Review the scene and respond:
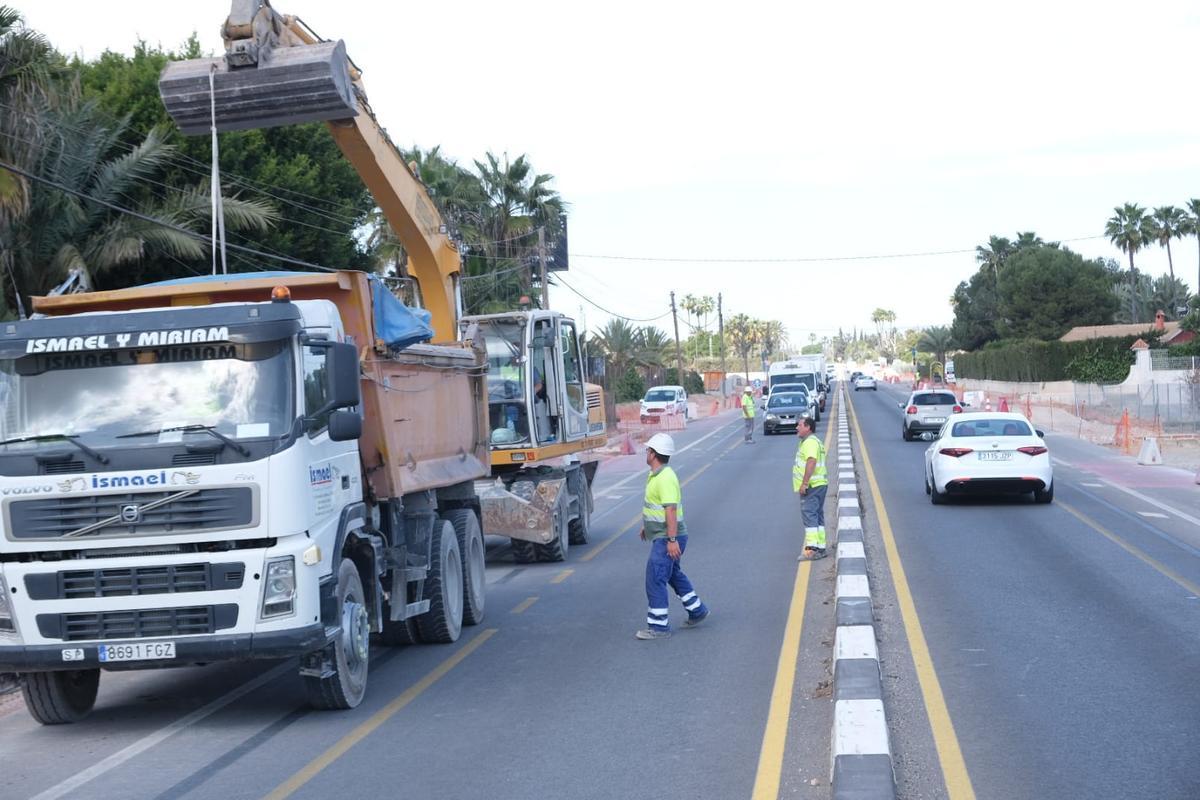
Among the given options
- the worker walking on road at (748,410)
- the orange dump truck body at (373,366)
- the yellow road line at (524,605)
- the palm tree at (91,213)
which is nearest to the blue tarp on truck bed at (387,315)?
the orange dump truck body at (373,366)

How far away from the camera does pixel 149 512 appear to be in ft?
25.9

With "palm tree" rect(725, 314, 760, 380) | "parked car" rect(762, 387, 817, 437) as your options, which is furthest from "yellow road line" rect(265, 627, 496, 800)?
"palm tree" rect(725, 314, 760, 380)

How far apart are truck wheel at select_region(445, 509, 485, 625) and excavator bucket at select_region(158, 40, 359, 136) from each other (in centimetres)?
393

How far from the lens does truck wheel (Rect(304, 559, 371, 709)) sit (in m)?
8.66

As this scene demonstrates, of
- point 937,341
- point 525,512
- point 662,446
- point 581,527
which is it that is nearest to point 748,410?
Result: point 581,527

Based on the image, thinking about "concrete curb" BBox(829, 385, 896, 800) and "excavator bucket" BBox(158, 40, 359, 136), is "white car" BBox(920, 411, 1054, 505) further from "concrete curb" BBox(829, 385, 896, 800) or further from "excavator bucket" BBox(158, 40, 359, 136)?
"excavator bucket" BBox(158, 40, 359, 136)

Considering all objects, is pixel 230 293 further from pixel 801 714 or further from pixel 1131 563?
pixel 1131 563

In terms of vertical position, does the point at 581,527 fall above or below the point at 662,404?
below

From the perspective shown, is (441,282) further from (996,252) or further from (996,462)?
(996,252)

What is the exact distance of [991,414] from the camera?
2127cm

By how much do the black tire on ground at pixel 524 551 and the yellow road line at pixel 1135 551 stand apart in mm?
7183

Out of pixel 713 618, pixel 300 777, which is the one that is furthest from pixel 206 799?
pixel 713 618

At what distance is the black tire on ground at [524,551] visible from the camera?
16609 millimetres

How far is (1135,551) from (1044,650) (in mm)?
6230
